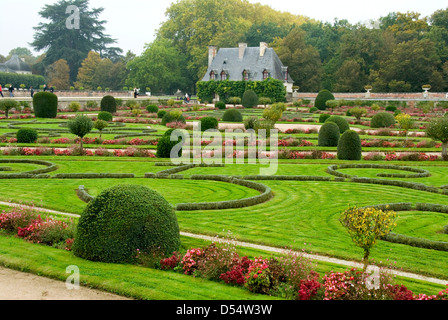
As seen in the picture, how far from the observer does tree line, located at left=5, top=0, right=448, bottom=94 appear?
6062cm

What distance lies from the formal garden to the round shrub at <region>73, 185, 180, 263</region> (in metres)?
0.02

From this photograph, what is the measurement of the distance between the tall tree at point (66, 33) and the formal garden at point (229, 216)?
199 ft

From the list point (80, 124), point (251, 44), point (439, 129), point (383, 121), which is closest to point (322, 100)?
point (383, 121)

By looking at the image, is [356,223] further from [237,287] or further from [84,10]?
[84,10]

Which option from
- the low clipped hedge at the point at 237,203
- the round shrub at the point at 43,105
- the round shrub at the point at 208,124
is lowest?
the low clipped hedge at the point at 237,203

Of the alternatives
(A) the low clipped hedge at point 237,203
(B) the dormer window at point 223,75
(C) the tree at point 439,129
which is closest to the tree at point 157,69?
(B) the dormer window at point 223,75

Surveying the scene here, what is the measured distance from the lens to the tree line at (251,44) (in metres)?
60.6

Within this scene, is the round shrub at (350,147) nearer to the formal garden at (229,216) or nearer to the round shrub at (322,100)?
the formal garden at (229,216)

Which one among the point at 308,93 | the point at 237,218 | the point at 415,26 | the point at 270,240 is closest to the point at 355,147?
the point at 237,218

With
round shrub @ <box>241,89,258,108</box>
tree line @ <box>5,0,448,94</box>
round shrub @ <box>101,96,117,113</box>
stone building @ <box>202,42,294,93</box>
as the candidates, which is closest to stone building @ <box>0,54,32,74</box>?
tree line @ <box>5,0,448,94</box>

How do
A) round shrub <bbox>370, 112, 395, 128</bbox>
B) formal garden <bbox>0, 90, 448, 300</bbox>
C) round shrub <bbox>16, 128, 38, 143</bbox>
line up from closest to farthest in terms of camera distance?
formal garden <bbox>0, 90, 448, 300</bbox>
round shrub <bbox>16, 128, 38, 143</bbox>
round shrub <bbox>370, 112, 395, 128</bbox>

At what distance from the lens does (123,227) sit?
7566 millimetres

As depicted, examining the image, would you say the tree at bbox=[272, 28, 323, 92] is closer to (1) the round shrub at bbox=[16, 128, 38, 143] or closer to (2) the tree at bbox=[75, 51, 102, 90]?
(2) the tree at bbox=[75, 51, 102, 90]

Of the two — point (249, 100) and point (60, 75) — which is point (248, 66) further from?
point (60, 75)
